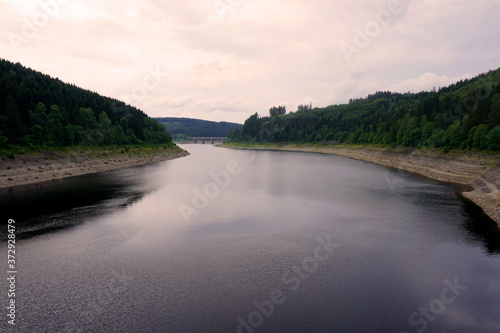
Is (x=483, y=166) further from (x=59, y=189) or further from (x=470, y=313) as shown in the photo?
(x=59, y=189)

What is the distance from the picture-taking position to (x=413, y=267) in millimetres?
20812

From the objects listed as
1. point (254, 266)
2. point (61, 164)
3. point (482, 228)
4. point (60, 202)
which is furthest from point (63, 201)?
point (482, 228)

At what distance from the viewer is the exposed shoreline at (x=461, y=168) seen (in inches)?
1515

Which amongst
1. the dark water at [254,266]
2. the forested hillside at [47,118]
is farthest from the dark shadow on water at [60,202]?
the forested hillside at [47,118]

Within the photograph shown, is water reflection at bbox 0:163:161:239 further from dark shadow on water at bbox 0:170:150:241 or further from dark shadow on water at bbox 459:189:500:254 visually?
dark shadow on water at bbox 459:189:500:254

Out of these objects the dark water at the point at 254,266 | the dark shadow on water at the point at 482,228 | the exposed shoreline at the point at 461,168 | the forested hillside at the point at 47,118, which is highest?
the forested hillside at the point at 47,118

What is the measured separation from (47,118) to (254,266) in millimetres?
76797

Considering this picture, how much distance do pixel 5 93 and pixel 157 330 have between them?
8496 centimetres

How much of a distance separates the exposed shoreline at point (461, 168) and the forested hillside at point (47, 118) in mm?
80146

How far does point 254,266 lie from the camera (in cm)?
2055

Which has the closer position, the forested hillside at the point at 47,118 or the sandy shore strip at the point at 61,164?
the sandy shore strip at the point at 61,164

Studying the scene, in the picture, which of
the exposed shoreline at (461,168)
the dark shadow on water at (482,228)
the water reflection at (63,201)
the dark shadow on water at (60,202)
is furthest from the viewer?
the exposed shoreline at (461,168)

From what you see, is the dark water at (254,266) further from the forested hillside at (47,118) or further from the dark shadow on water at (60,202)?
the forested hillside at (47,118)

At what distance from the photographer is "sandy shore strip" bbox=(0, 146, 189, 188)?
50.2 meters
